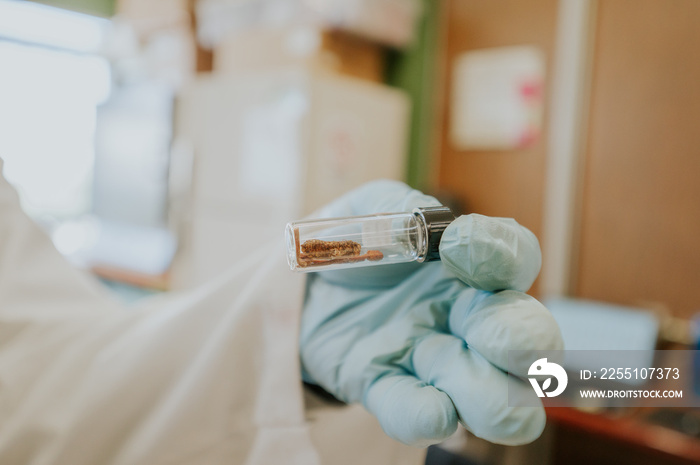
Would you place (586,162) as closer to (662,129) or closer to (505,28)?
(662,129)

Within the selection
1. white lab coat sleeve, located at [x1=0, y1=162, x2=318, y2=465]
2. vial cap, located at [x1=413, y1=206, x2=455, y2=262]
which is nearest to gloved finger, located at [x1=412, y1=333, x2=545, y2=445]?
vial cap, located at [x1=413, y1=206, x2=455, y2=262]

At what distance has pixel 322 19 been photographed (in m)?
1.77

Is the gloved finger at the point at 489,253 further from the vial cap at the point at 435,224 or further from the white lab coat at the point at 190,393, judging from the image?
the white lab coat at the point at 190,393

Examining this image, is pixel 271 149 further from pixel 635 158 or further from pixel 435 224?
pixel 435 224

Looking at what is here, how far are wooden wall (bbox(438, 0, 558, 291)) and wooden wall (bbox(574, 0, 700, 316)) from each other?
0.17 m

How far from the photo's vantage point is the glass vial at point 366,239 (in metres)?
0.49

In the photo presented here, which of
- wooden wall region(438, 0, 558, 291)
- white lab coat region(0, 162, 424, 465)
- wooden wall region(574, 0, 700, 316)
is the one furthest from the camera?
wooden wall region(438, 0, 558, 291)

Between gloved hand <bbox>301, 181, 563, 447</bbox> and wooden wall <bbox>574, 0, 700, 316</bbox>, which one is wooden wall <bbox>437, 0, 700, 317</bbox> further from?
gloved hand <bbox>301, 181, 563, 447</bbox>

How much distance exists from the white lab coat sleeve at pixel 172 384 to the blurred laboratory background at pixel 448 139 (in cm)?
47

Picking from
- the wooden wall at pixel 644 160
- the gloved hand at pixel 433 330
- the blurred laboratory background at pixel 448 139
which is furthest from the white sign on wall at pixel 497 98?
the gloved hand at pixel 433 330

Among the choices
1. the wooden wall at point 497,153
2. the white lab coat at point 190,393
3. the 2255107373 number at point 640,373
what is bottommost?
the 2255107373 number at point 640,373

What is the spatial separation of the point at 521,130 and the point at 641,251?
0.57 m

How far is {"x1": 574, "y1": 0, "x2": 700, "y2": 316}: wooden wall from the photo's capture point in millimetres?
1422

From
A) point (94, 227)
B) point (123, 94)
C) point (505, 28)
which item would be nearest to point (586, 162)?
point (505, 28)
